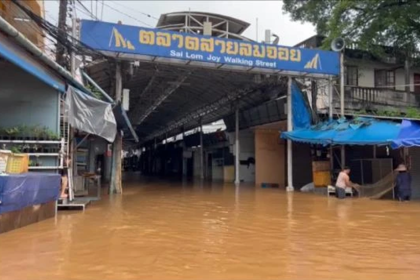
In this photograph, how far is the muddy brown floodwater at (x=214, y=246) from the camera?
5.34 metres

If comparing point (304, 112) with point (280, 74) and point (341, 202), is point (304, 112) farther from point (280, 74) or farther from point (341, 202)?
point (341, 202)

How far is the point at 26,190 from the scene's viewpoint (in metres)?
8.25

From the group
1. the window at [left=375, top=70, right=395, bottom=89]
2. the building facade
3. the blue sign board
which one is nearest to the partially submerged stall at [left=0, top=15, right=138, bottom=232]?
the blue sign board

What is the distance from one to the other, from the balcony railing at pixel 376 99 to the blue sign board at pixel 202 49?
120 inches

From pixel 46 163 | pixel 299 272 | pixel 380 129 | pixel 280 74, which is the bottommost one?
pixel 299 272

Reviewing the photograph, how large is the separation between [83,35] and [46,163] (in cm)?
707

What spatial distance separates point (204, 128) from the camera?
1523 inches

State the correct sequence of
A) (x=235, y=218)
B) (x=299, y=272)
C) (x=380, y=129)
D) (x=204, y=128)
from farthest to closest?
(x=204, y=128)
(x=380, y=129)
(x=235, y=218)
(x=299, y=272)

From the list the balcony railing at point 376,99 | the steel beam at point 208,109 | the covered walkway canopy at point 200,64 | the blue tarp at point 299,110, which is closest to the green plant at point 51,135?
the covered walkway canopy at point 200,64

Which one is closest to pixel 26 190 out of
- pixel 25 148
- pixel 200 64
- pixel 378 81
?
pixel 25 148

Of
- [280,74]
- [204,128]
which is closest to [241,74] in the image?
[280,74]

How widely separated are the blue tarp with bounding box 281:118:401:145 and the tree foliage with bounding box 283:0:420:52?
23.7 feet

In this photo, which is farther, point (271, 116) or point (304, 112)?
point (271, 116)

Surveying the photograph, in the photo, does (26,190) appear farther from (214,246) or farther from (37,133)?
(214,246)
